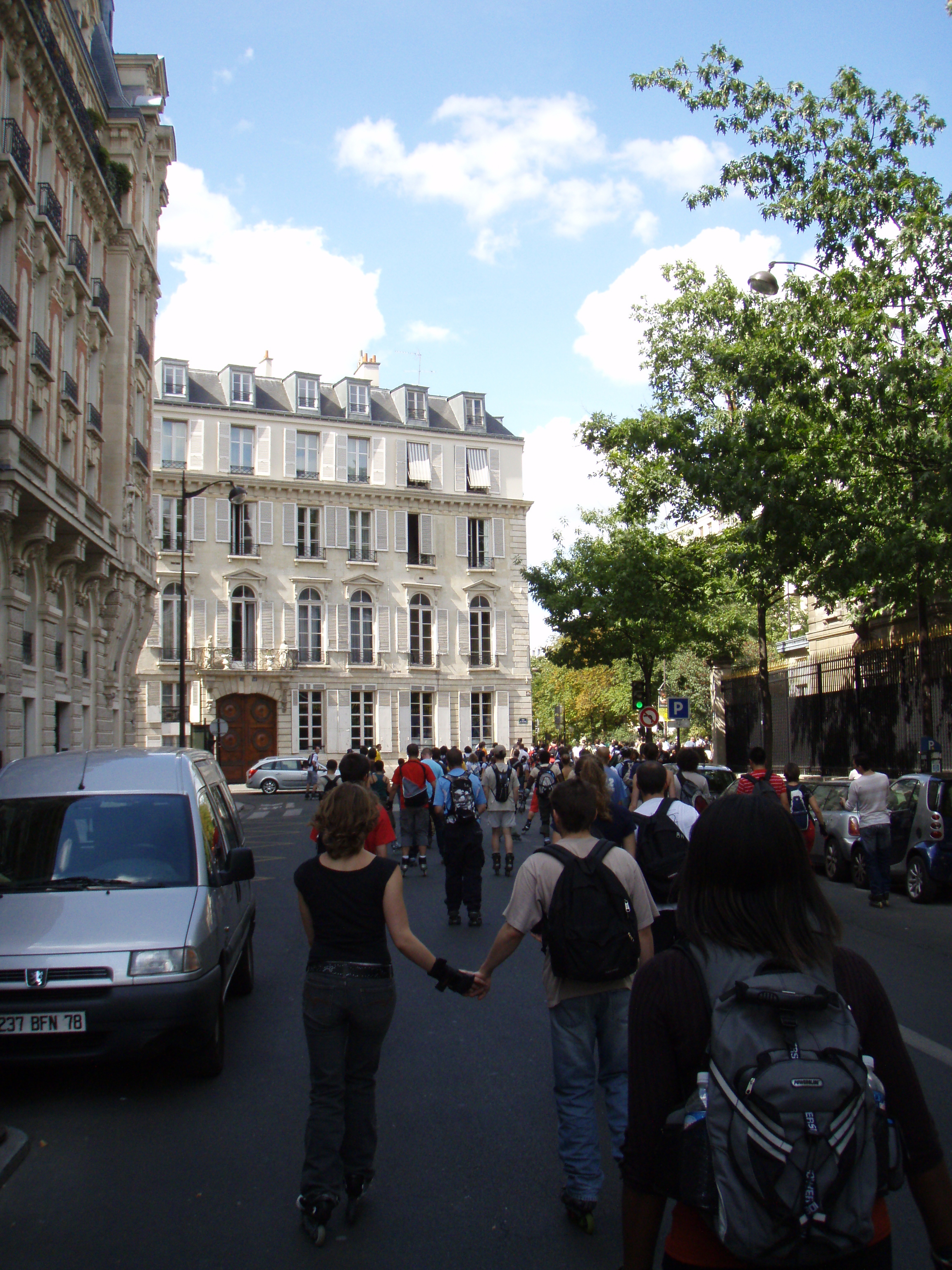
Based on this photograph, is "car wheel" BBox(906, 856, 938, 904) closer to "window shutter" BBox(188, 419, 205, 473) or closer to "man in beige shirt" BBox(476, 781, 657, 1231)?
"man in beige shirt" BBox(476, 781, 657, 1231)

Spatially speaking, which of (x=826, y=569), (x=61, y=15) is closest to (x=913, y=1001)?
(x=826, y=569)

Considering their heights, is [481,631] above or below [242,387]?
below

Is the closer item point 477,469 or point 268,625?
point 268,625

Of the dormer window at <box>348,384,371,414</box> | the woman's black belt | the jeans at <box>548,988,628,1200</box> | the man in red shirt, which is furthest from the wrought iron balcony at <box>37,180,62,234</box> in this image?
the dormer window at <box>348,384,371,414</box>

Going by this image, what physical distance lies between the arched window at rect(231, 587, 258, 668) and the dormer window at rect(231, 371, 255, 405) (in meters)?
9.00

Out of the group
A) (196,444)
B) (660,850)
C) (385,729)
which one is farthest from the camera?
(385,729)

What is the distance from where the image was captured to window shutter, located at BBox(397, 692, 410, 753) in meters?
52.1

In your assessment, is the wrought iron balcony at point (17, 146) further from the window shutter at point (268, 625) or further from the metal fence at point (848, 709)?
the window shutter at point (268, 625)

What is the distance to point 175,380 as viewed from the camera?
51.2 m

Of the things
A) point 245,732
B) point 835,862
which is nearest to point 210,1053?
point 835,862

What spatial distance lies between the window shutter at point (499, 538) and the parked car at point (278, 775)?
1565 centimetres

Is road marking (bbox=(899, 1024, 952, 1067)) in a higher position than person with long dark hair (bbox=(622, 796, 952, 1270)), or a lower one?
lower

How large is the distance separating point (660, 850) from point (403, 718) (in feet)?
152

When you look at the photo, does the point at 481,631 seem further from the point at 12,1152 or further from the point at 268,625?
the point at 12,1152
